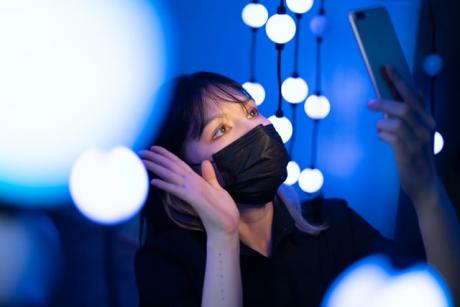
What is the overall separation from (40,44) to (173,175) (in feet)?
2.12

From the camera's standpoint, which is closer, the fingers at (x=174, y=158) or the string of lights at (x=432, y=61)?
the fingers at (x=174, y=158)

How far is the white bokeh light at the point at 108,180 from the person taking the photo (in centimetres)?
99

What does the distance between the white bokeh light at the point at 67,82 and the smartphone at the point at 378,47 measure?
0.80m

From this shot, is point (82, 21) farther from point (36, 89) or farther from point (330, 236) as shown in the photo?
point (330, 236)

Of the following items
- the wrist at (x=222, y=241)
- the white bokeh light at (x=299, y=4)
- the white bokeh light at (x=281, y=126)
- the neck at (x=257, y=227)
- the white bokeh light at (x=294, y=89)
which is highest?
the white bokeh light at (x=299, y=4)

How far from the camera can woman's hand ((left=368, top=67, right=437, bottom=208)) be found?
754 mm

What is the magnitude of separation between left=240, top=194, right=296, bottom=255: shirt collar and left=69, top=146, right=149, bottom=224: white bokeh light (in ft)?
0.97

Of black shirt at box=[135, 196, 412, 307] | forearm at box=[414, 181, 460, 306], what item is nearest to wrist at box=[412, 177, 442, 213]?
forearm at box=[414, 181, 460, 306]

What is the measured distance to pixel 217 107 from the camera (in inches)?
41.4

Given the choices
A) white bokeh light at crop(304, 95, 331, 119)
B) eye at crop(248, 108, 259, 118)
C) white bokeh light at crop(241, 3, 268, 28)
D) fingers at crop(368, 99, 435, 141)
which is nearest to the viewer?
fingers at crop(368, 99, 435, 141)

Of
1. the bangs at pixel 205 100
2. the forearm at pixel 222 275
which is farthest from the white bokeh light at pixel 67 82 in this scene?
the forearm at pixel 222 275

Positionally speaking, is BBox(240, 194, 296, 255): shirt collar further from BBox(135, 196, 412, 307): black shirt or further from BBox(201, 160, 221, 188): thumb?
BBox(201, 160, 221, 188): thumb

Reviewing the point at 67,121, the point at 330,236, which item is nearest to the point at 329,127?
the point at 330,236

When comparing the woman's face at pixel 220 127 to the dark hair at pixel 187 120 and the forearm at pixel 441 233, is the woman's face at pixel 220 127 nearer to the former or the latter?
the dark hair at pixel 187 120
